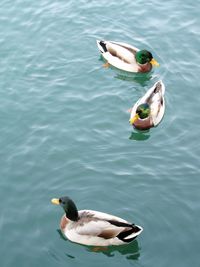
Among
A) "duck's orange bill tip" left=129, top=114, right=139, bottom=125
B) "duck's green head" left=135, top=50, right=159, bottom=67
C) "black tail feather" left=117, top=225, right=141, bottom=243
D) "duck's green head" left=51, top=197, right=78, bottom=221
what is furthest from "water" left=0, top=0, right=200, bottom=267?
"duck's green head" left=51, top=197, right=78, bottom=221

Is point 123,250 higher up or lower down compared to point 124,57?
lower down

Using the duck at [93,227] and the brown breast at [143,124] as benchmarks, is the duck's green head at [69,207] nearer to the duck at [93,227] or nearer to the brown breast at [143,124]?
the duck at [93,227]

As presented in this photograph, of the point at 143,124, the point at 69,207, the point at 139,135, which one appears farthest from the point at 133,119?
the point at 69,207

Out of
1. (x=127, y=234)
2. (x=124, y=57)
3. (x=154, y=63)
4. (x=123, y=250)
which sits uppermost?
(x=124, y=57)

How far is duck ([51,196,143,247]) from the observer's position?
12133 millimetres

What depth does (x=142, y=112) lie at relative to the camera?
616 inches

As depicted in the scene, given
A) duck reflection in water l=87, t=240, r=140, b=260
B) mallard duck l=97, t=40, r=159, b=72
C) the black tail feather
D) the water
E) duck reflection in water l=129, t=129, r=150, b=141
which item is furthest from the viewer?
mallard duck l=97, t=40, r=159, b=72

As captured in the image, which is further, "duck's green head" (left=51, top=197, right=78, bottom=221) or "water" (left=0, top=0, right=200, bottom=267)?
"water" (left=0, top=0, right=200, bottom=267)

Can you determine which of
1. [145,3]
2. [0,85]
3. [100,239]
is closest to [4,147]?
[0,85]

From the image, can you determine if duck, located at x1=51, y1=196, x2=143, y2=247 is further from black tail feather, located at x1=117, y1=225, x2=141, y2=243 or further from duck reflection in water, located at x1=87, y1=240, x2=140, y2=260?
duck reflection in water, located at x1=87, y1=240, x2=140, y2=260

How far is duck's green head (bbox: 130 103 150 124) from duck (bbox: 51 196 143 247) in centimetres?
387

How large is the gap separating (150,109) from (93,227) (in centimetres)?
473

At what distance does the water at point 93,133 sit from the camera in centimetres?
1261

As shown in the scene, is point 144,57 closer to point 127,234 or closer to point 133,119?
point 133,119
